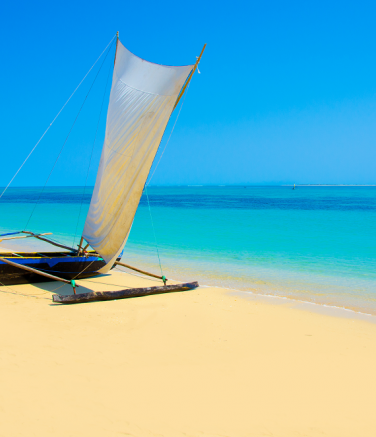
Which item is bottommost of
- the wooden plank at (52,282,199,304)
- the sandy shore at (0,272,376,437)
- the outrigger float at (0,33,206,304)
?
the sandy shore at (0,272,376,437)

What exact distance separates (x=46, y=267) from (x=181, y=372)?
497 centimetres

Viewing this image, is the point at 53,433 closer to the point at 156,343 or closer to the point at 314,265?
the point at 156,343

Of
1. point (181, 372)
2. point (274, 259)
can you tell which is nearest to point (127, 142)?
point (181, 372)

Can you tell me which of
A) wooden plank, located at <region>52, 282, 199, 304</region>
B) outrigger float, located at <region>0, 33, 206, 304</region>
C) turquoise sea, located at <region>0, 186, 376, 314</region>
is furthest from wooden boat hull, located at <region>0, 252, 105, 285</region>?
turquoise sea, located at <region>0, 186, 376, 314</region>

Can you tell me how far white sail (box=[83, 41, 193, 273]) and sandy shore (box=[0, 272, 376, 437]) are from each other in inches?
67.7

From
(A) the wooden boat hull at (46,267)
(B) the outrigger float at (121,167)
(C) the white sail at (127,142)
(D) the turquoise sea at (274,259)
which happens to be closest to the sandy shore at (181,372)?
(B) the outrigger float at (121,167)

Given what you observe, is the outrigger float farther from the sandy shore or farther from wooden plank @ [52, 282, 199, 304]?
the sandy shore

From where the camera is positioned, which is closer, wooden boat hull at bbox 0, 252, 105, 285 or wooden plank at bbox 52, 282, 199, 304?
wooden plank at bbox 52, 282, 199, 304

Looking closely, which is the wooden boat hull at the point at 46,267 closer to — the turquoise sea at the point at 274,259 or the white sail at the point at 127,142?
the white sail at the point at 127,142

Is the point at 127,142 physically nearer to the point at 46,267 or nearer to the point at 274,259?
the point at 46,267

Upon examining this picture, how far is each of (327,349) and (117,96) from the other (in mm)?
6750

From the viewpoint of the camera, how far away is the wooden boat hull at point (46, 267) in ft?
26.3

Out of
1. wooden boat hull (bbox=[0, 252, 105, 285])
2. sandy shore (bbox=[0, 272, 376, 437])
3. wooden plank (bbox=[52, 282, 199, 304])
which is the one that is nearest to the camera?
sandy shore (bbox=[0, 272, 376, 437])

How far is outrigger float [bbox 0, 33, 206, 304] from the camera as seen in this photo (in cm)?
694
